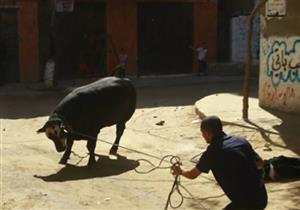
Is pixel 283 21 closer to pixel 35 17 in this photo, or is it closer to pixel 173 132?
pixel 173 132

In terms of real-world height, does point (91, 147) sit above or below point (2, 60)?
below

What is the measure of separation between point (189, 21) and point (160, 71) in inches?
87.8

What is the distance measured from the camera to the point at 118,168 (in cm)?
963

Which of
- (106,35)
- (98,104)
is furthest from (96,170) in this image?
(106,35)

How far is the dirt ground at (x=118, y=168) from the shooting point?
776 cm

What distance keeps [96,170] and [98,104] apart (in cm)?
97

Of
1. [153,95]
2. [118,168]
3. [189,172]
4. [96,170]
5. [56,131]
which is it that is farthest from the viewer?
[153,95]

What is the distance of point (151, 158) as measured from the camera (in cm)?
1034

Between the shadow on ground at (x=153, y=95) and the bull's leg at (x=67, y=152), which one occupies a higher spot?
the bull's leg at (x=67, y=152)

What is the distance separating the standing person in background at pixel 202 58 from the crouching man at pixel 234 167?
1932cm

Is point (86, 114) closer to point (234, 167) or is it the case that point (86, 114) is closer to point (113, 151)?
point (113, 151)

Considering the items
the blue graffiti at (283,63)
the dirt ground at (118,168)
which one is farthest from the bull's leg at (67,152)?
the blue graffiti at (283,63)

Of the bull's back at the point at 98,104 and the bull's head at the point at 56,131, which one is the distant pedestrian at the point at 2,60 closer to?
the bull's back at the point at 98,104

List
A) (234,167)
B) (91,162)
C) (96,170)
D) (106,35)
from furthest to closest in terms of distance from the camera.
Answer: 1. (106,35)
2. (91,162)
3. (96,170)
4. (234,167)
